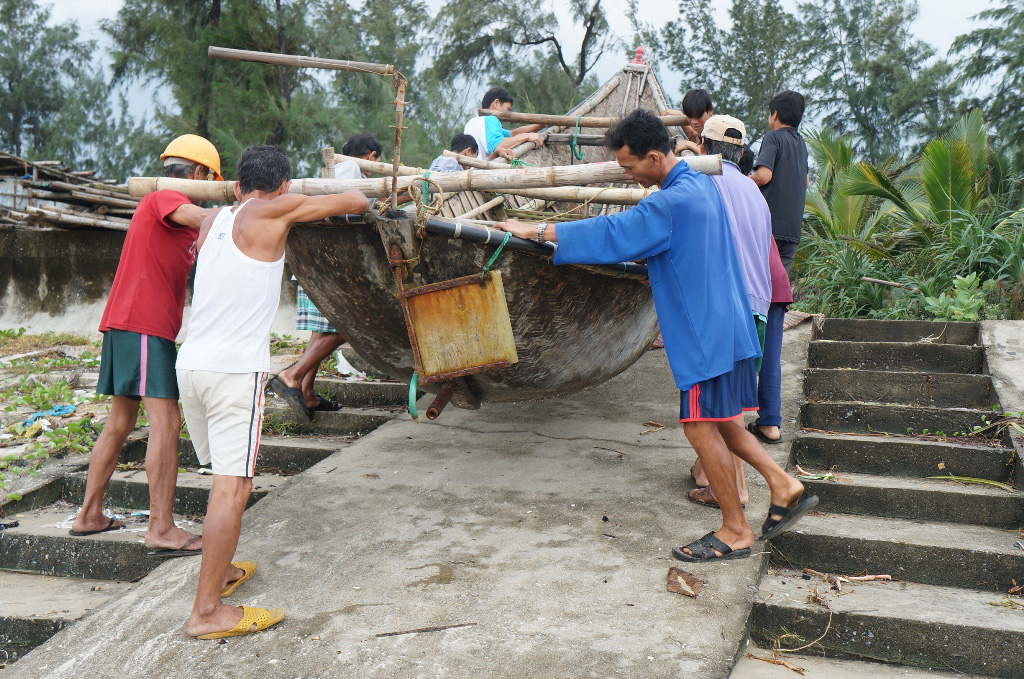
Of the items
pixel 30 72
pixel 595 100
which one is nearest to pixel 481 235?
pixel 595 100

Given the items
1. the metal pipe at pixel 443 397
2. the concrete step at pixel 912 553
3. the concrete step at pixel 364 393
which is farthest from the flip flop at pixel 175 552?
the concrete step at pixel 912 553

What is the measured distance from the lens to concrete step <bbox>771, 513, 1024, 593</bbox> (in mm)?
3158

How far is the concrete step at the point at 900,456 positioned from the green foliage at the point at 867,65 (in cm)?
1943

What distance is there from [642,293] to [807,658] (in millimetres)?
1715

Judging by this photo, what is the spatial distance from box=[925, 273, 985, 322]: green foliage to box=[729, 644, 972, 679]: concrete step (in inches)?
131

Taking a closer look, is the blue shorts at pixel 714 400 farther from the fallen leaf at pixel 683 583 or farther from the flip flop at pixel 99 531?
the flip flop at pixel 99 531

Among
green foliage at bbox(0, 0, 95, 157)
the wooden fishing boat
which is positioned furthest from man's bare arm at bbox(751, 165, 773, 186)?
green foliage at bbox(0, 0, 95, 157)

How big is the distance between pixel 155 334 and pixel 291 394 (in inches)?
57.5

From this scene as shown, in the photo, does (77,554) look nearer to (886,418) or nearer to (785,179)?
(785,179)

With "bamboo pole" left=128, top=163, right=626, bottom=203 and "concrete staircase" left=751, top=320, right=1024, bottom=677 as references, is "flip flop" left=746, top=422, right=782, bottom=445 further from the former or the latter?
"bamboo pole" left=128, top=163, right=626, bottom=203

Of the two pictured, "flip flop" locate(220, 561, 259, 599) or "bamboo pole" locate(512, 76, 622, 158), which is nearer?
"flip flop" locate(220, 561, 259, 599)

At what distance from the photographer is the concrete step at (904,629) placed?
272cm

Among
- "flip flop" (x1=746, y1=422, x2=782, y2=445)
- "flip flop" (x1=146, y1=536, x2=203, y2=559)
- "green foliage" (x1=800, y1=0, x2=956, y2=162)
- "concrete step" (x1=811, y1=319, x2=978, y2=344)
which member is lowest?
"flip flop" (x1=146, y1=536, x2=203, y2=559)

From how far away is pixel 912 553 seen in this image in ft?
10.6
